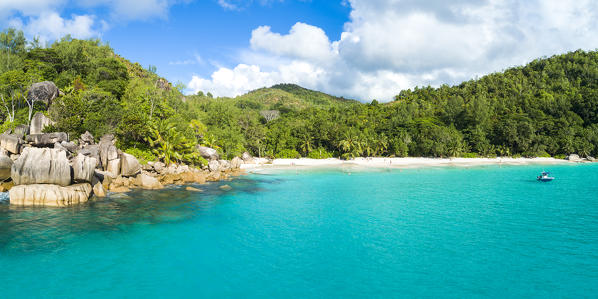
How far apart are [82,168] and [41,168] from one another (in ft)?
10.8

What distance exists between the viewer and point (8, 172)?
32.0 meters

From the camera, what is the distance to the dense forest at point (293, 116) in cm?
4916

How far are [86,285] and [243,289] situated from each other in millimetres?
7724

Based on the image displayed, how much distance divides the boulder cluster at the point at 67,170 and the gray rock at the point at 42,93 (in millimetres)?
6086

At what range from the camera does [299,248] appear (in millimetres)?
19781

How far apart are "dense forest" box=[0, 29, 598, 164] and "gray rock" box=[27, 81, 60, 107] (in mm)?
1427

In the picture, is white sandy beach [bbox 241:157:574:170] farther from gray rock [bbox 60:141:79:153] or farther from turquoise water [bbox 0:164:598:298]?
turquoise water [bbox 0:164:598:298]

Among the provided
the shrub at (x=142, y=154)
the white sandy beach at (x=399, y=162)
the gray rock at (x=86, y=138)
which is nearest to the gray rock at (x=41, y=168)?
the gray rock at (x=86, y=138)

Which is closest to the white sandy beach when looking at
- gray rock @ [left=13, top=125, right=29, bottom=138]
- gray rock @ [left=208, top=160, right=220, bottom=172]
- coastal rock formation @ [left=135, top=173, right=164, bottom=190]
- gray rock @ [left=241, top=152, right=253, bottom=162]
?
gray rock @ [left=241, top=152, right=253, bottom=162]

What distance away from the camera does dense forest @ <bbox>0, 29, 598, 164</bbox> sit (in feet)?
161

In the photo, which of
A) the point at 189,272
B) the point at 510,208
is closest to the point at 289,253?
the point at 189,272

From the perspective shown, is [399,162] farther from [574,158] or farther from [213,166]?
[213,166]

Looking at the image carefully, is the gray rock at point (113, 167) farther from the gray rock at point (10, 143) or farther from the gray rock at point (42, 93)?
the gray rock at point (42, 93)

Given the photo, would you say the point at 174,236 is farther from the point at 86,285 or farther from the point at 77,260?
the point at 86,285
